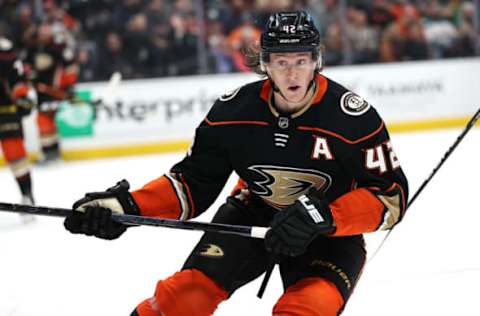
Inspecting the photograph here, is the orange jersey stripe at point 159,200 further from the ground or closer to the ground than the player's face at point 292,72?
closer to the ground

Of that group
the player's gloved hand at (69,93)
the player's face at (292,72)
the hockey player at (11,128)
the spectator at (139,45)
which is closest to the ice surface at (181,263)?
the hockey player at (11,128)

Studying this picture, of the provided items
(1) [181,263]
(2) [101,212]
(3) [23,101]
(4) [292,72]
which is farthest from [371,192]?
(3) [23,101]

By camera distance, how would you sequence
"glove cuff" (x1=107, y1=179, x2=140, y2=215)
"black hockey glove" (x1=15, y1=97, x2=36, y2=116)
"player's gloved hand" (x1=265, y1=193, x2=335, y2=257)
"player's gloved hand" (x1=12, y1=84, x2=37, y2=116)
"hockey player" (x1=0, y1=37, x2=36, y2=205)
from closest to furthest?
"player's gloved hand" (x1=265, y1=193, x2=335, y2=257)
"glove cuff" (x1=107, y1=179, x2=140, y2=215)
"hockey player" (x1=0, y1=37, x2=36, y2=205)
"player's gloved hand" (x1=12, y1=84, x2=37, y2=116)
"black hockey glove" (x1=15, y1=97, x2=36, y2=116)

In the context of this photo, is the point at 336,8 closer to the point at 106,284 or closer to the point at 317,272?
the point at 106,284

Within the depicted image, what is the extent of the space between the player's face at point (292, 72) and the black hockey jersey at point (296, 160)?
0.08 m

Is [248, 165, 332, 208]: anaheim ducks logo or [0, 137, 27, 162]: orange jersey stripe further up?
[248, 165, 332, 208]: anaheim ducks logo

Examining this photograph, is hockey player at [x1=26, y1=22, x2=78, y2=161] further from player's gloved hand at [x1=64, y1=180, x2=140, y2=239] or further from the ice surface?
player's gloved hand at [x1=64, y1=180, x2=140, y2=239]

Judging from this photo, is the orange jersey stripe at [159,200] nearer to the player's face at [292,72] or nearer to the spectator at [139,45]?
the player's face at [292,72]

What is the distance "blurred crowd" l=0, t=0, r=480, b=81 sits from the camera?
6.66 metres

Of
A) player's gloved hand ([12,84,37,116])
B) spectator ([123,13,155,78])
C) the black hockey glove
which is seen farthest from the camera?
spectator ([123,13,155,78])

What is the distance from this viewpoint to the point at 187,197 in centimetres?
207

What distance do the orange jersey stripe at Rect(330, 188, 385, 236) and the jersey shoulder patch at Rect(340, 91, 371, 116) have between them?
21 centimetres

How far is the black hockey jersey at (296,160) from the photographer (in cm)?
186

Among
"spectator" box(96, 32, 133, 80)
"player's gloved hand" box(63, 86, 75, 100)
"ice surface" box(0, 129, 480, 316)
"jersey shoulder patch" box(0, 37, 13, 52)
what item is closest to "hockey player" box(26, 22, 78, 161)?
"player's gloved hand" box(63, 86, 75, 100)
